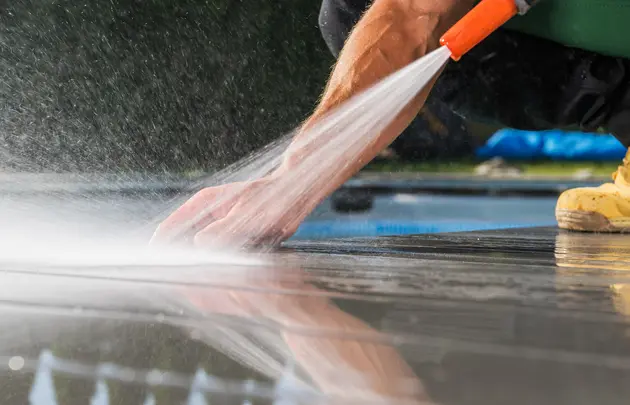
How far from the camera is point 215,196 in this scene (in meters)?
0.87

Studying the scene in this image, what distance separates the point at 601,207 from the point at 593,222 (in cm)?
3

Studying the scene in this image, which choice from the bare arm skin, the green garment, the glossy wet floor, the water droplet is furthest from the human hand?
the green garment

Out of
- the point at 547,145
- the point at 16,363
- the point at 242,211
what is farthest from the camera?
the point at 547,145

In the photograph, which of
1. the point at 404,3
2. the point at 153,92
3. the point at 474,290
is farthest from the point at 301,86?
the point at 474,290

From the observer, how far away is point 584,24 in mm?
1231

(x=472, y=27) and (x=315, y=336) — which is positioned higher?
(x=472, y=27)

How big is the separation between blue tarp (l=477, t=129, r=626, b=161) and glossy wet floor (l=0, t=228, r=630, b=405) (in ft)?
11.0

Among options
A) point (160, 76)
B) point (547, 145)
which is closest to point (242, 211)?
point (547, 145)

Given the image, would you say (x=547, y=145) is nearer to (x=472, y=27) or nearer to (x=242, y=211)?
(x=472, y=27)

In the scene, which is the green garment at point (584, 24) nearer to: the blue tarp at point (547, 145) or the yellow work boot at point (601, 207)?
the yellow work boot at point (601, 207)

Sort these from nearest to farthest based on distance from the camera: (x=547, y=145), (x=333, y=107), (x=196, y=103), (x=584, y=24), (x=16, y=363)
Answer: (x=16, y=363) → (x=333, y=107) → (x=584, y=24) → (x=547, y=145) → (x=196, y=103)

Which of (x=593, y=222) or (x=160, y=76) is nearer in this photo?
(x=593, y=222)

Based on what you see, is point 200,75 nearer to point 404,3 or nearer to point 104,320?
point 404,3

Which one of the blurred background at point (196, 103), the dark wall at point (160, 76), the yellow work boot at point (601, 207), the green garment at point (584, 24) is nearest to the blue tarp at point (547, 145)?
the blurred background at point (196, 103)
